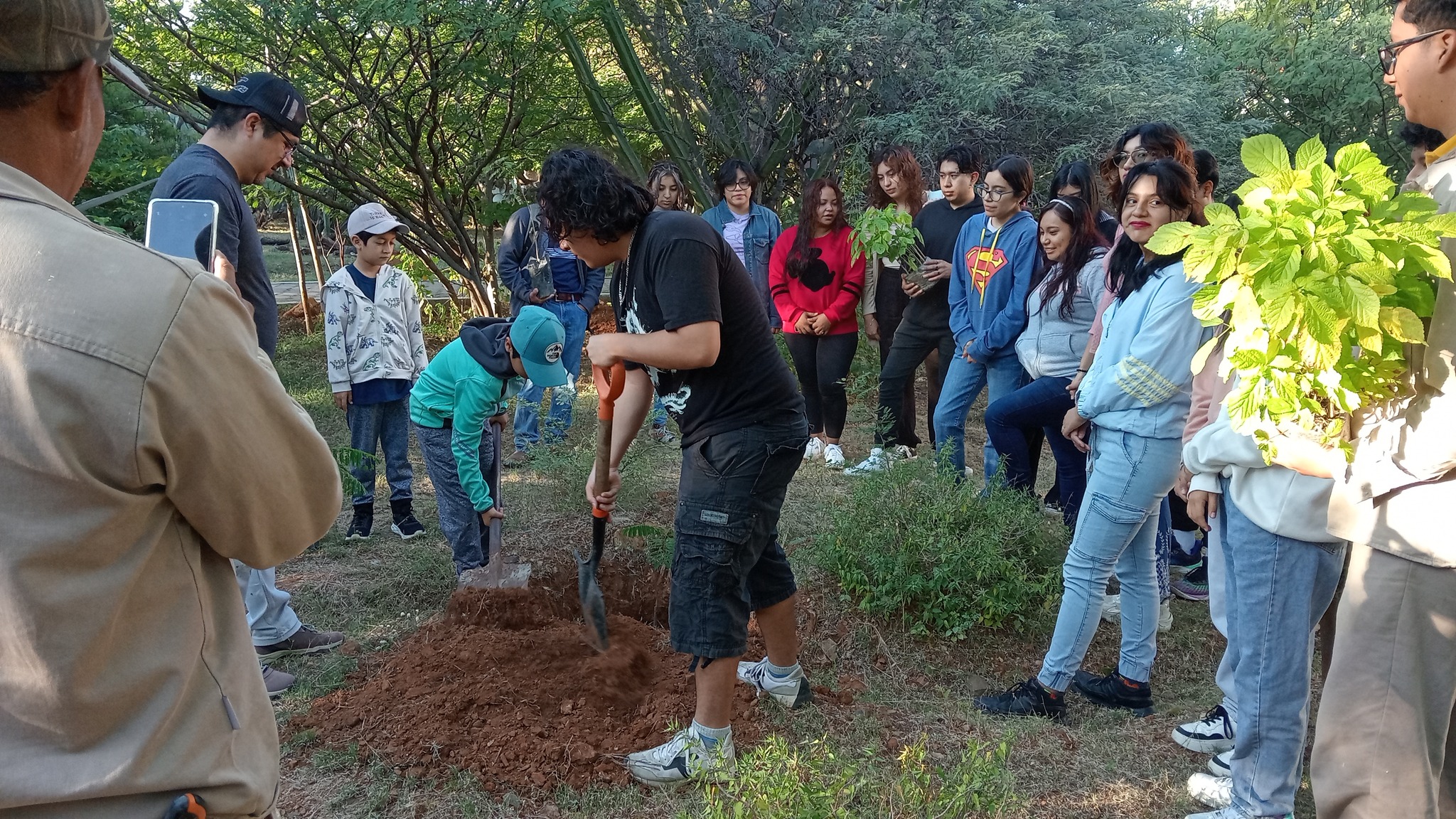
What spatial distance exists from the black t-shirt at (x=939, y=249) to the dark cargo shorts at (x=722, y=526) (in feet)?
10.9

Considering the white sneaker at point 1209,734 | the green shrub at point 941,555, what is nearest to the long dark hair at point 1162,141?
the green shrub at point 941,555

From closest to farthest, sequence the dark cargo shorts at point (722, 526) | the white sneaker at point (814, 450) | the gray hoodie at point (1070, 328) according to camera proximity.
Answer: the dark cargo shorts at point (722, 526), the gray hoodie at point (1070, 328), the white sneaker at point (814, 450)

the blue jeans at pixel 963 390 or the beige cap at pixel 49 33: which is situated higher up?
the beige cap at pixel 49 33

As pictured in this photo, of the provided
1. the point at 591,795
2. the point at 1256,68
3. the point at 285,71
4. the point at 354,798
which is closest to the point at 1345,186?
the point at 591,795

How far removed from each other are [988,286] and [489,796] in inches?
143

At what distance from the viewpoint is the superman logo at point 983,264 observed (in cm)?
525

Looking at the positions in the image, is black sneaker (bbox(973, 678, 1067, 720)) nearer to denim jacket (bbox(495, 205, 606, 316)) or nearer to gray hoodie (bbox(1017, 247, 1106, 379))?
gray hoodie (bbox(1017, 247, 1106, 379))

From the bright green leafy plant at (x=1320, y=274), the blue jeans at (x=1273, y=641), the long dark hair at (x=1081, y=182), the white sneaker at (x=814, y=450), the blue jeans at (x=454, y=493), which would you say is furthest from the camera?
the white sneaker at (x=814, y=450)

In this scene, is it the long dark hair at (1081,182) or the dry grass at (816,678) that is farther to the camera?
the long dark hair at (1081,182)

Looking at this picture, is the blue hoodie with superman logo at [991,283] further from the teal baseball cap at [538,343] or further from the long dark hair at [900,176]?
the teal baseball cap at [538,343]

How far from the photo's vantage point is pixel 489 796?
304 centimetres

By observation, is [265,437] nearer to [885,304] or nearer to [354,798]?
[354,798]

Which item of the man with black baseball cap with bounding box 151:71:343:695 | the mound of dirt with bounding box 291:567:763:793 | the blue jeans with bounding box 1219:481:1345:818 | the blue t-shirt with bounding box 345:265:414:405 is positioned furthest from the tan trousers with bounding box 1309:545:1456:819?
the blue t-shirt with bounding box 345:265:414:405

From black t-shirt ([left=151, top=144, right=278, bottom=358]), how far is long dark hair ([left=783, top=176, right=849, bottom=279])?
3.61 metres
